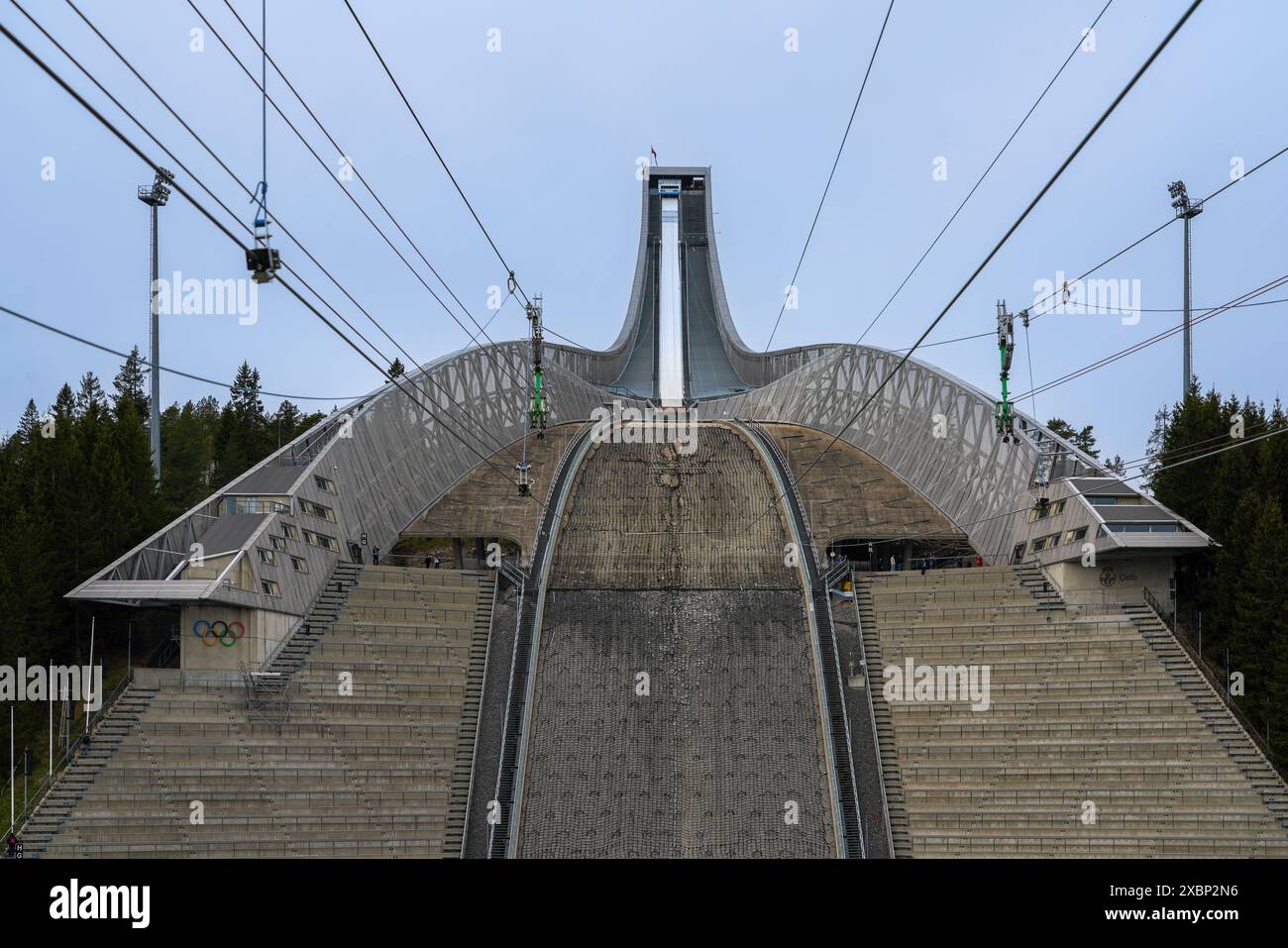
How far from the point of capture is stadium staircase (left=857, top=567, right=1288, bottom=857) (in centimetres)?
2614

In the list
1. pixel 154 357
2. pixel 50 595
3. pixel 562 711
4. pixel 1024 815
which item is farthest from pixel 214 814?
pixel 154 357

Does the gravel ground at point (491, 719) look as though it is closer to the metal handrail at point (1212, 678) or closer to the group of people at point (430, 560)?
the group of people at point (430, 560)

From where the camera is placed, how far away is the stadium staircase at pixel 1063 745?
85.8 feet

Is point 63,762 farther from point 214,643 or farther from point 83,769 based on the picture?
point 214,643

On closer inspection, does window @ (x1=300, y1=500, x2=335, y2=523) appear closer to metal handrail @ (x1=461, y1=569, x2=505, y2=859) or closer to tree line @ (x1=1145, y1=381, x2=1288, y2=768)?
metal handrail @ (x1=461, y1=569, x2=505, y2=859)

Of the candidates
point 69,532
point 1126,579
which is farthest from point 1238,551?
point 69,532

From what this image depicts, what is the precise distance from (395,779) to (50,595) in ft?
39.3

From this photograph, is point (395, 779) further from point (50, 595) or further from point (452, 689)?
point (50, 595)

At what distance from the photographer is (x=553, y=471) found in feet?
157

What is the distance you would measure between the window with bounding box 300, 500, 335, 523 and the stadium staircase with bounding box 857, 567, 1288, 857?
14.9 meters

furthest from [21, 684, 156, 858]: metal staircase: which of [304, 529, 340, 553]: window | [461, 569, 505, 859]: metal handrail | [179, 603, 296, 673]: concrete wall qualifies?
[461, 569, 505, 859]: metal handrail

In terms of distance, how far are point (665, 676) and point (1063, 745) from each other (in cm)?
937

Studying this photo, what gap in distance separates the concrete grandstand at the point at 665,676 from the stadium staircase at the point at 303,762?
0.07 metres
